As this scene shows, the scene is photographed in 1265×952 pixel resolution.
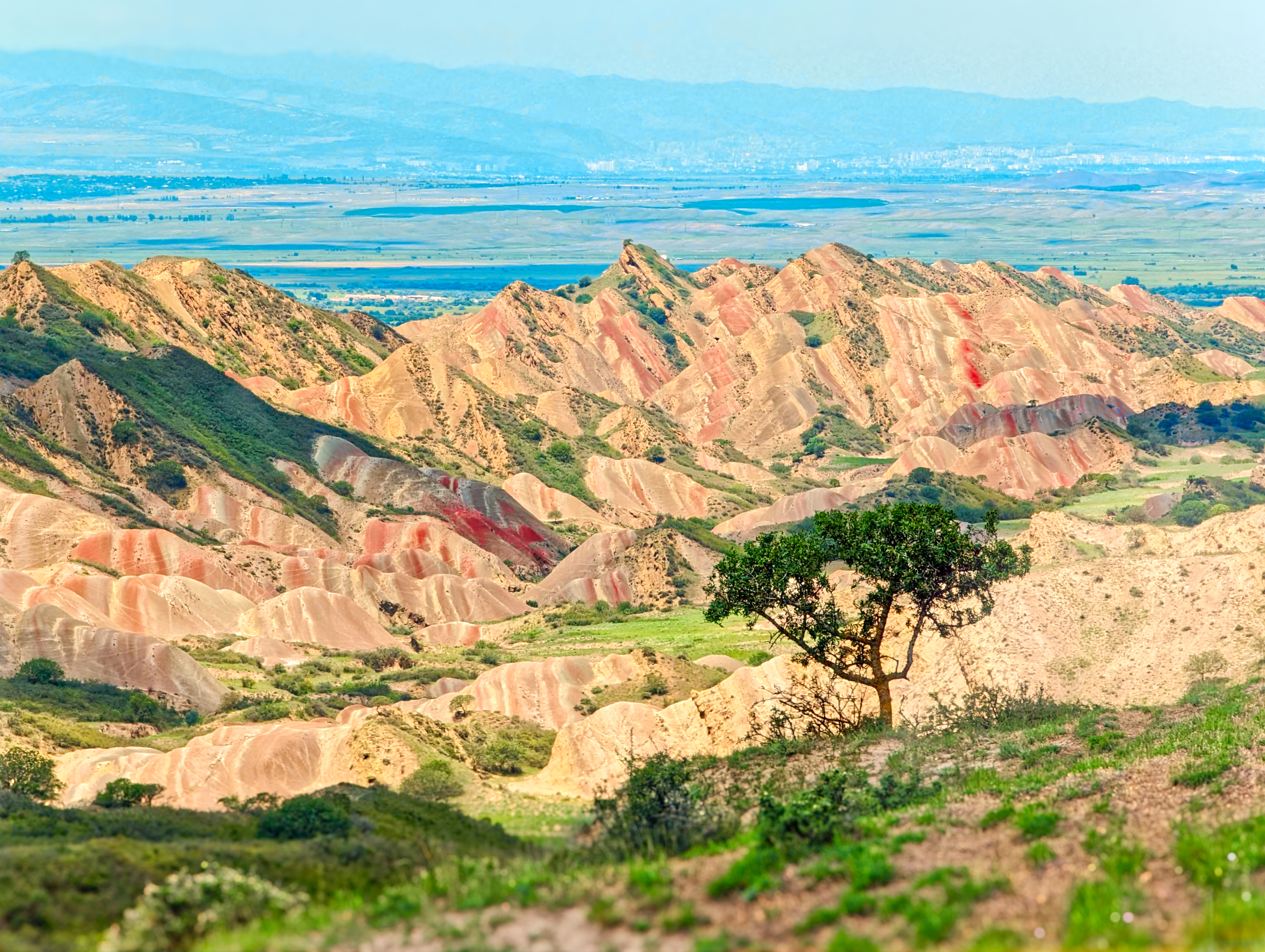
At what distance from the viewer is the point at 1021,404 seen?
148875mm

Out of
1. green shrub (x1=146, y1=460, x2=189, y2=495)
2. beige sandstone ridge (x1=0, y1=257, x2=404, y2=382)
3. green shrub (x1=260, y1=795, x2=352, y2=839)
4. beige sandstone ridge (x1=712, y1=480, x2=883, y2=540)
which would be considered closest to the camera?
green shrub (x1=260, y1=795, x2=352, y2=839)

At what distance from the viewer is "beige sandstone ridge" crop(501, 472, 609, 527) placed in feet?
392

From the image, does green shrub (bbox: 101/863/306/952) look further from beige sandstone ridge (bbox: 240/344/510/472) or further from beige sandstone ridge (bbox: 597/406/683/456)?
beige sandstone ridge (bbox: 597/406/683/456)

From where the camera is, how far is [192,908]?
2386cm

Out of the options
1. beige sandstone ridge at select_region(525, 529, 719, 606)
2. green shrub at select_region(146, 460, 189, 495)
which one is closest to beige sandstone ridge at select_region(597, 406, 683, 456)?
beige sandstone ridge at select_region(525, 529, 719, 606)

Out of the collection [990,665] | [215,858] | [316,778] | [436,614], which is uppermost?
[215,858]

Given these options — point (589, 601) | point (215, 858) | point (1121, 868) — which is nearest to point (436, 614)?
point (589, 601)

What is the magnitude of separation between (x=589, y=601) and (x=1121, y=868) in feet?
229

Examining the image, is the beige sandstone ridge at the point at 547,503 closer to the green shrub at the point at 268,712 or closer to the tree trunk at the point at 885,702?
the green shrub at the point at 268,712

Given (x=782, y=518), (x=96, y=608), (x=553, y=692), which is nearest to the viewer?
(x=553, y=692)

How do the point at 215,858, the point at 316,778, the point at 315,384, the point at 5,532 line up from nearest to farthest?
the point at 215,858 < the point at 316,778 < the point at 5,532 < the point at 315,384

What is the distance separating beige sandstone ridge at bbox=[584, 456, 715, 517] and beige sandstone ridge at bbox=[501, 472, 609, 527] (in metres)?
4.26

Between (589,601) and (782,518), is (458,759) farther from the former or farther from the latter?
(782,518)

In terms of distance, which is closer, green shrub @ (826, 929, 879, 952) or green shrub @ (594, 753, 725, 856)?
green shrub @ (826, 929, 879, 952)
